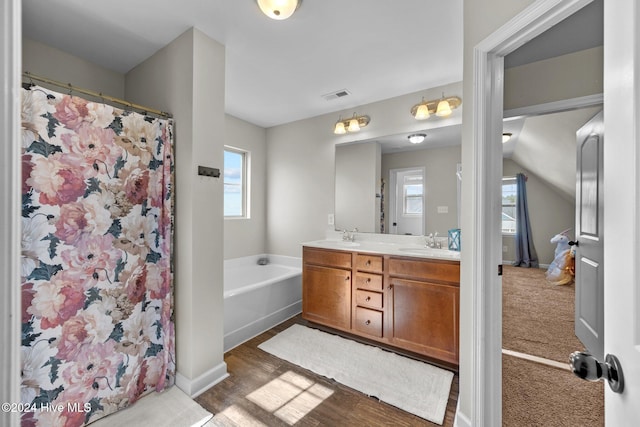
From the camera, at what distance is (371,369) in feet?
6.57

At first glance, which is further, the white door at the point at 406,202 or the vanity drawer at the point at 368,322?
the white door at the point at 406,202

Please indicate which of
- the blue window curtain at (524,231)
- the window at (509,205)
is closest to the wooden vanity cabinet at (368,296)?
the blue window curtain at (524,231)

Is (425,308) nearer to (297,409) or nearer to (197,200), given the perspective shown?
(297,409)

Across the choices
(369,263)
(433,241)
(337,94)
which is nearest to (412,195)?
(433,241)

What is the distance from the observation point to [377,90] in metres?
2.57

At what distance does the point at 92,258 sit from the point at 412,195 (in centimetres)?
266

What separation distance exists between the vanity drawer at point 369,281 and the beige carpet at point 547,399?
3.59 feet

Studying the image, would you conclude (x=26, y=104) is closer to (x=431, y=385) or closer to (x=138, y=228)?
(x=138, y=228)

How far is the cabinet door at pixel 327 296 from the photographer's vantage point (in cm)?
249

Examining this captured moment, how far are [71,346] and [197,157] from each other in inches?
50.6

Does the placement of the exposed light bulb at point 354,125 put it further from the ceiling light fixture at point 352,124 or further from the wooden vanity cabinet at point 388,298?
the wooden vanity cabinet at point 388,298

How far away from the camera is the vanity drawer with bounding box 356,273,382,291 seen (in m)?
2.31

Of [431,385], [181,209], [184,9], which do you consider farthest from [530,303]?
[184,9]

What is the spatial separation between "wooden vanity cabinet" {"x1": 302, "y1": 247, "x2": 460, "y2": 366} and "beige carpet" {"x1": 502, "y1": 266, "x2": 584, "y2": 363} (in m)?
0.91
